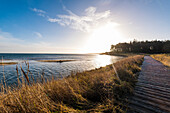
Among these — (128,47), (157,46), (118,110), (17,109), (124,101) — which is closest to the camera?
(17,109)

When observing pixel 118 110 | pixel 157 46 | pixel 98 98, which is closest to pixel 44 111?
pixel 98 98

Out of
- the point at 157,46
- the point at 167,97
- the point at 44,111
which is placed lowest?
the point at 167,97

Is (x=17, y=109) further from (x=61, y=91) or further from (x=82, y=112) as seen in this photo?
(x=82, y=112)

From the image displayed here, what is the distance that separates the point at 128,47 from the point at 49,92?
116 meters

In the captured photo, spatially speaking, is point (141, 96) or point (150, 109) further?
point (141, 96)

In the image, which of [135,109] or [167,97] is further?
A: [167,97]

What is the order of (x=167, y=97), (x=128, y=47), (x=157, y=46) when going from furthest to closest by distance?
(x=128, y=47) → (x=157, y=46) → (x=167, y=97)

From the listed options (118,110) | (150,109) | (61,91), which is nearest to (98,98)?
(118,110)

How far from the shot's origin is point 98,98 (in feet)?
9.91

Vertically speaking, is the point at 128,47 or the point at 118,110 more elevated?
the point at 128,47

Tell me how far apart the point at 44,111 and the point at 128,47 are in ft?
384

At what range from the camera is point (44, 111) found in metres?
2.01

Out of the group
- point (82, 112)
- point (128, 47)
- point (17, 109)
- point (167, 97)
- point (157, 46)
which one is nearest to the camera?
point (17, 109)

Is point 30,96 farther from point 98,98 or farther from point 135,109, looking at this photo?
point 135,109
